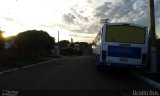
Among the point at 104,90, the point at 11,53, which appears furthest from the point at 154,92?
the point at 11,53

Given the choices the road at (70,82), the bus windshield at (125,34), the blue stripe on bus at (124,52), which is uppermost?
the bus windshield at (125,34)

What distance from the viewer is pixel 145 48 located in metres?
18.9

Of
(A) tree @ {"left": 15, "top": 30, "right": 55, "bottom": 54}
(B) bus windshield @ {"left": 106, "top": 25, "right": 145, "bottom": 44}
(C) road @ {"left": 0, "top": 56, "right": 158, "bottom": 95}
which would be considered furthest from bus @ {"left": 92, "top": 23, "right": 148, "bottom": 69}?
(A) tree @ {"left": 15, "top": 30, "right": 55, "bottom": 54}

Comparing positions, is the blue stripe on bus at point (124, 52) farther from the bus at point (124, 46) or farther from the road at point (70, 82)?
the road at point (70, 82)

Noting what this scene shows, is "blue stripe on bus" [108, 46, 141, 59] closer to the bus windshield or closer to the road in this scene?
the bus windshield

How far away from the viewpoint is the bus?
1888 cm

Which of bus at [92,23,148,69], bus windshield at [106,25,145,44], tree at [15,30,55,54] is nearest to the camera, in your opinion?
bus at [92,23,148,69]

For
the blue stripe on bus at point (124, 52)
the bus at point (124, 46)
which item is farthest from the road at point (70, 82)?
the blue stripe on bus at point (124, 52)

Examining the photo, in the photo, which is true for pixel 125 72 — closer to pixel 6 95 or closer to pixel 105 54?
pixel 105 54

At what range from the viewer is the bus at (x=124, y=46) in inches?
743

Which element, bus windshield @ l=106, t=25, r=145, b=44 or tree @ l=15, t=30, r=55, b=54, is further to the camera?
tree @ l=15, t=30, r=55, b=54

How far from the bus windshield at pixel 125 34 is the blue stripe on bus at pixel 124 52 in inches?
16.1

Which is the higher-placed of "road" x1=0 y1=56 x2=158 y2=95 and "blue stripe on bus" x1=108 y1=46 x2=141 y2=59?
"blue stripe on bus" x1=108 y1=46 x2=141 y2=59

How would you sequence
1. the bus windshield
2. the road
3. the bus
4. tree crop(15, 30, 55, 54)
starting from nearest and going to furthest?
the road
the bus
the bus windshield
tree crop(15, 30, 55, 54)
